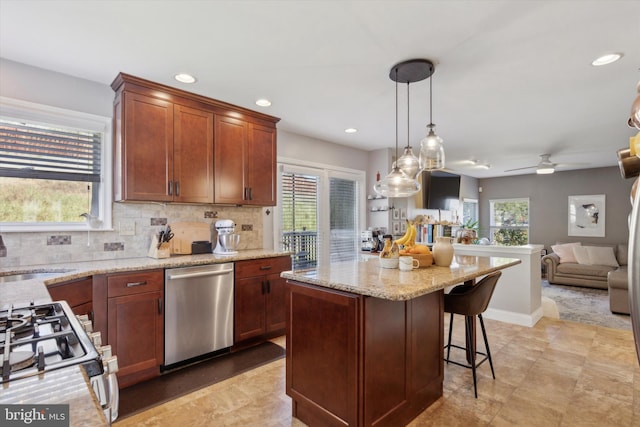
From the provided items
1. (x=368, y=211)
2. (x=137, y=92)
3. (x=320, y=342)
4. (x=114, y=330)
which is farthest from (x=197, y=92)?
(x=368, y=211)

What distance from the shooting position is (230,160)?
11.2 ft

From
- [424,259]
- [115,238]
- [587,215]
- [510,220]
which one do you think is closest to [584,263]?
[587,215]

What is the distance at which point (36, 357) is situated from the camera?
763 mm

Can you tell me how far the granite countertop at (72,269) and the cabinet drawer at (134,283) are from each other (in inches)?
2.0

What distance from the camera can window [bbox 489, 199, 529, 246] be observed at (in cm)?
810

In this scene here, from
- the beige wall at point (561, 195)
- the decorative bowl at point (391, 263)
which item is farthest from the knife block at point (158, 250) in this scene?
the beige wall at point (561, 195)

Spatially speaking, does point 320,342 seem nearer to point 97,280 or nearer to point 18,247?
point 97,280

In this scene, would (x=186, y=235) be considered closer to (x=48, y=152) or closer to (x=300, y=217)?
(x=48, y=152)

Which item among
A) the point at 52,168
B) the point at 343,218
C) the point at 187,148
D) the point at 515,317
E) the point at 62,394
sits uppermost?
the point at 187,148

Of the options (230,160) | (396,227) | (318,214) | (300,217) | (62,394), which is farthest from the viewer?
(396,227)

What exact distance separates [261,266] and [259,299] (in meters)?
0.33

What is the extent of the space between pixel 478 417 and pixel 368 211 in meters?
3.59

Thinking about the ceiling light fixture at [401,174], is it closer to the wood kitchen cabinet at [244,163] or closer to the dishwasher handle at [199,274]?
the wood kitchen cabinet at [244,163]

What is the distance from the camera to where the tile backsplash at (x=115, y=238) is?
8.34ft
